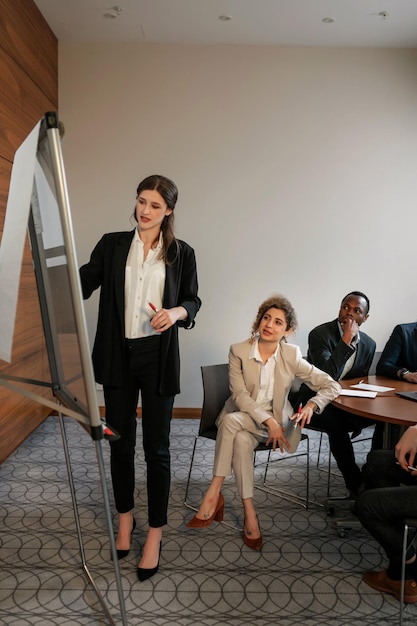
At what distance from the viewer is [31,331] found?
3984mm

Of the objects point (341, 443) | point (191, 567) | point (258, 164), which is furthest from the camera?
point (258, 164)

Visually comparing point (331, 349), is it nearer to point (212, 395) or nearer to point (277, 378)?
point (277, 378)

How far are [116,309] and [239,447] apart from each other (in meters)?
0.96

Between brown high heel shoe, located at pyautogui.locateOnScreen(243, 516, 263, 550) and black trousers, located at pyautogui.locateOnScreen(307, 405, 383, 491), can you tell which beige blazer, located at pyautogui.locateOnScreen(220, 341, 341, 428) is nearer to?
black trousers, located at pyautogui.locateOnScreen(307, 405, 383, 491)

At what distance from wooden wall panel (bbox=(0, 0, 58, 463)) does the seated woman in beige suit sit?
51.1 inches

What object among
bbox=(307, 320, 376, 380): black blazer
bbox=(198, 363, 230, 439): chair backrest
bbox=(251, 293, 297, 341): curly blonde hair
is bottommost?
bbox=(198, 363, 230, 439): chair backrest

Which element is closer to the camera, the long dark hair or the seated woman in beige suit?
the long dark hair

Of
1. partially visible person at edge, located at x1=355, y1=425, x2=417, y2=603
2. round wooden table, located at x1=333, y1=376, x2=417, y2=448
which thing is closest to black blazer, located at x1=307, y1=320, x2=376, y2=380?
round wooden table, located at x1=333, y1=376, x2=417, y2=448

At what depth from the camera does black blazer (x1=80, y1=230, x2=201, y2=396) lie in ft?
7.13

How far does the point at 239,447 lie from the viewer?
8.66 ft

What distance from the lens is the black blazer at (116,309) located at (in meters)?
2.17

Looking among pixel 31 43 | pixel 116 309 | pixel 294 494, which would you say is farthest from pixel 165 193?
pixel 31 43

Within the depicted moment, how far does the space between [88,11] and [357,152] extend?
95.9 inches

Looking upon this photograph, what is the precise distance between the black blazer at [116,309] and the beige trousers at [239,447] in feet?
1.92
